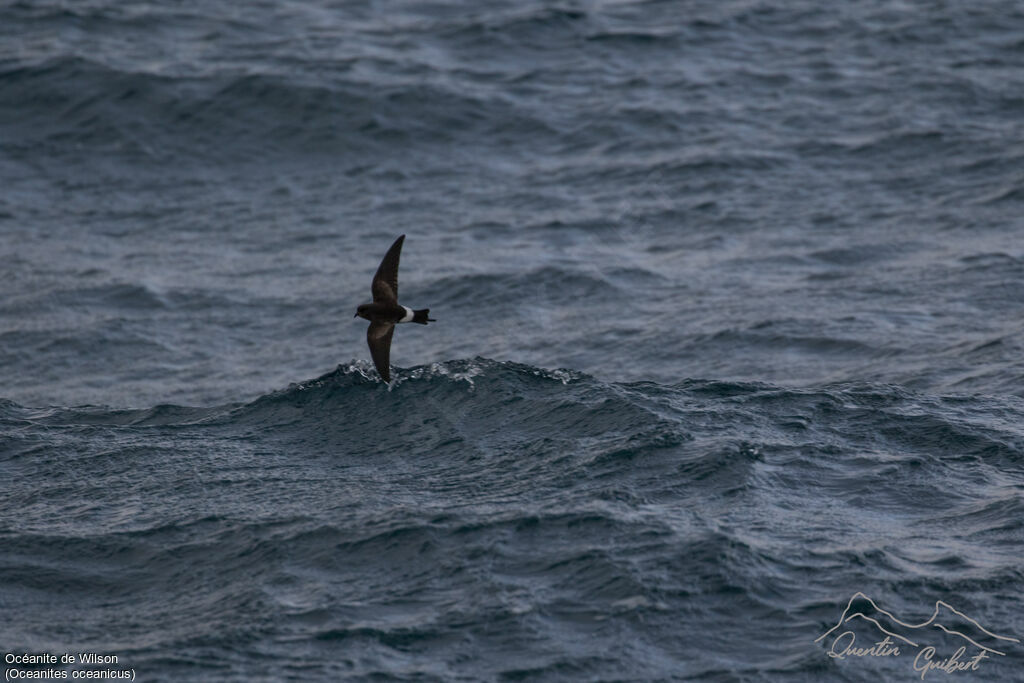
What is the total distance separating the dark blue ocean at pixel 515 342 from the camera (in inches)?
353

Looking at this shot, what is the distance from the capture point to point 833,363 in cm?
1577

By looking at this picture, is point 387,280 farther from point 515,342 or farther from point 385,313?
point 515,342

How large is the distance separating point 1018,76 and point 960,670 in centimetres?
1714

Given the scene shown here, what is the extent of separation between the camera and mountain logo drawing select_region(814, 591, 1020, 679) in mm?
8586

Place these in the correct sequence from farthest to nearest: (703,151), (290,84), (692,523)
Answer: (290,84), (703,151), (692,523)

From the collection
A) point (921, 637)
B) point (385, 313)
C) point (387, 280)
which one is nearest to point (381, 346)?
point (385, 313)

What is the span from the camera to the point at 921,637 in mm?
8773

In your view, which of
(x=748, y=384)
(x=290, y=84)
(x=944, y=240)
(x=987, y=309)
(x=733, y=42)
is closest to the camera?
(x=748, y=384)

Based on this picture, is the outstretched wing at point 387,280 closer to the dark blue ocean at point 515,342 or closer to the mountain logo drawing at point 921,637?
the dark blue ocean at point 515,342

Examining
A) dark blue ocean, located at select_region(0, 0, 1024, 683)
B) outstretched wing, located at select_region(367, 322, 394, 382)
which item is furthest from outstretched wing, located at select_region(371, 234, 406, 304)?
dark blue ocean, located at select_region(0, 0, 1024, 683)

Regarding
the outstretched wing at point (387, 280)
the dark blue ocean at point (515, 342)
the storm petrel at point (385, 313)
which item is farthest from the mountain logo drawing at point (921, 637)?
the outstretched wing at point (387, 280)

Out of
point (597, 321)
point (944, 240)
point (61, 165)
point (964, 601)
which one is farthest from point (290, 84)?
point (964, 601)

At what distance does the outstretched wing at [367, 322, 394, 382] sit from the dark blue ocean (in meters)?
0.52

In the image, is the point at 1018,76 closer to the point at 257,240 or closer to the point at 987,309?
the point at 987,309
